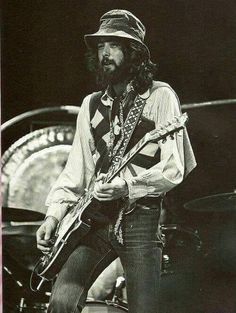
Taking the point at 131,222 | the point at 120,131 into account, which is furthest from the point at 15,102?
the point at 131,222

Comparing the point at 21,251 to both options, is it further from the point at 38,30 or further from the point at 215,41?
the point at 215,41

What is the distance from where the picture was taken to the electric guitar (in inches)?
65.6

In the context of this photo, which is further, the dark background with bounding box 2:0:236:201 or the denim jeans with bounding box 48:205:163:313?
the dark background with bounding box 2:0:236:201

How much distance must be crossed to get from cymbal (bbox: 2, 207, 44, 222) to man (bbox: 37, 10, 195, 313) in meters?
0.05

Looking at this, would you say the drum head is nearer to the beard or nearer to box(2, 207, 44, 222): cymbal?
box(2, 207, 44, 222): cymbal

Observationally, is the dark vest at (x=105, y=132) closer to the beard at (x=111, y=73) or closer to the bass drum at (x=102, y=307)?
the beard at (x=111, y=73)

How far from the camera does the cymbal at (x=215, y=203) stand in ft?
5.86

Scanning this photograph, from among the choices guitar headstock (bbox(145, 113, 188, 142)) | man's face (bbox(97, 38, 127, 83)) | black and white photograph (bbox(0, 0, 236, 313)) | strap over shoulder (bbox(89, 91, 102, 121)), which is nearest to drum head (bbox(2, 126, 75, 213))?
black and white photograph (bbox(0, 0, 236, 313))

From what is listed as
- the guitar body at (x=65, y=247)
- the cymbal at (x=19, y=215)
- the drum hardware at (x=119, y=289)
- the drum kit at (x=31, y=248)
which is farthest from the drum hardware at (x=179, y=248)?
the cymbal at (x=19, y=215)

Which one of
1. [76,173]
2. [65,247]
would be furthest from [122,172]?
[65,247]

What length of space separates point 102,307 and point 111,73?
26.0 inches

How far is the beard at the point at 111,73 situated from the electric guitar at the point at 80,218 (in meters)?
0.20

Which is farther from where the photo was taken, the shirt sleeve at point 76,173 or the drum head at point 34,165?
the drum head at point 34,165

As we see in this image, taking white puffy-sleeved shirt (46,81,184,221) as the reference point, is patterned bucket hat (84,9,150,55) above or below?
above
